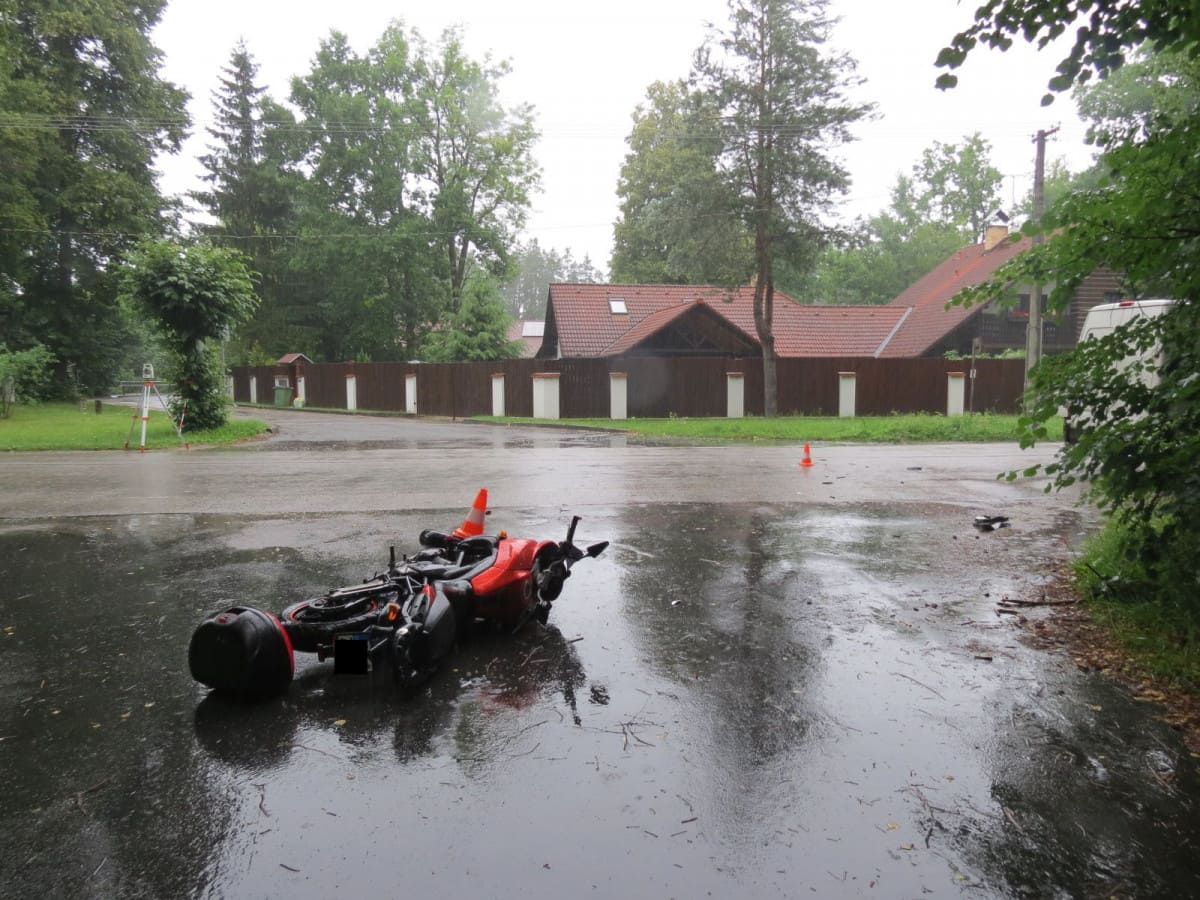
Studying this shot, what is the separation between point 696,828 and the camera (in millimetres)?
2721

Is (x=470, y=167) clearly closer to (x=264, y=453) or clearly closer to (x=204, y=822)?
(x=264, y=453)

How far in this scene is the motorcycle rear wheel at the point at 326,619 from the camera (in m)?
3.86

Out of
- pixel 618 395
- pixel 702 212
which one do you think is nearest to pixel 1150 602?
pixel 702 212

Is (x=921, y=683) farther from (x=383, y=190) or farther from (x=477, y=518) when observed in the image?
(x=383, y=190)

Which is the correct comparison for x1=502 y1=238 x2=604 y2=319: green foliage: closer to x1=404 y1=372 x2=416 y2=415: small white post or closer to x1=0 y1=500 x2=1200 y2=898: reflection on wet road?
x1=404 y1=372 x2=416 y2=415: small white post

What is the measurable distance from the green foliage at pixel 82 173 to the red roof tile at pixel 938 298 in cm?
3479

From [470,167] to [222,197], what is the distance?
15.0 meters

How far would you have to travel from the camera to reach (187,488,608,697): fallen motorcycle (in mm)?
3652

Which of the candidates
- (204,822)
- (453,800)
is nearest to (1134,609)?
(453,800)

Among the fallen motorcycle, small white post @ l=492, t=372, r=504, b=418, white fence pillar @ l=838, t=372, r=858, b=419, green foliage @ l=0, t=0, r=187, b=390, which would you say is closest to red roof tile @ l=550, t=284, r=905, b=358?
small white post @ l=492, t=372, r=504, b=418

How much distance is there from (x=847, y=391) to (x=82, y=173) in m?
33.0

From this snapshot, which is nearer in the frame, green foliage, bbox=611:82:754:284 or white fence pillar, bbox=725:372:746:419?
green foliage, bbox=611:82:754:284

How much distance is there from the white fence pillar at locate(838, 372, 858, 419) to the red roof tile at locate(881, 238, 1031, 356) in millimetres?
5656

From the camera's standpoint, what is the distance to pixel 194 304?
1917 cm
